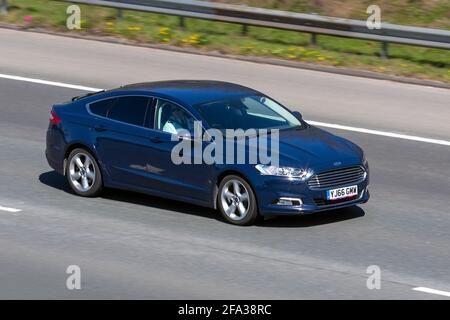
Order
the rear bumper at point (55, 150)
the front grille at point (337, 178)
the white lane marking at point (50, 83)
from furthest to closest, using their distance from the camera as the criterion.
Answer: the white lane marking at point (50, 83)
the rear bumper at point (55, 150)
the front grille at point (337, 178)

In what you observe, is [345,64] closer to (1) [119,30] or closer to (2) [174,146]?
(1) [119,30]

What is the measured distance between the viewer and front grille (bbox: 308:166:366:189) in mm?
13789

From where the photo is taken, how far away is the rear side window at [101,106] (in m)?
15.4

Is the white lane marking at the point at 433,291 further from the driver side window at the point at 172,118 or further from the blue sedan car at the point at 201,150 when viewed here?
the driver side window at the point at 172,118

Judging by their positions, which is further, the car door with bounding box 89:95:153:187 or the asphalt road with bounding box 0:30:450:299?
the car door with bounding box 89:95:153:187

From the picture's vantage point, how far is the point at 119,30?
2455 centimetres

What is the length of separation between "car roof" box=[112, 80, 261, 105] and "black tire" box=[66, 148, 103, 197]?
3.40 ft

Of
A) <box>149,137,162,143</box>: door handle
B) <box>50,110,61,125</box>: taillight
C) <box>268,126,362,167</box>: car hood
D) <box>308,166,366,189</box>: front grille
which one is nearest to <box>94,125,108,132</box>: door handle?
<box>50,110,61,125</box>: taillight

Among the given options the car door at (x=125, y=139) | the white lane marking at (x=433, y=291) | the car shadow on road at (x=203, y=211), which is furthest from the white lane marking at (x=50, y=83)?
the white lane marking at (x=433, y=291)

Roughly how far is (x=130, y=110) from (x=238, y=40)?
909cm

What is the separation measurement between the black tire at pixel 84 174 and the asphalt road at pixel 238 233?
0.48 ft

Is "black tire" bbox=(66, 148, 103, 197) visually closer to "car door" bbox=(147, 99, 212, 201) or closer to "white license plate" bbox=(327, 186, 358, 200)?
"car door" bbox=(147, 99, 212, 201)
